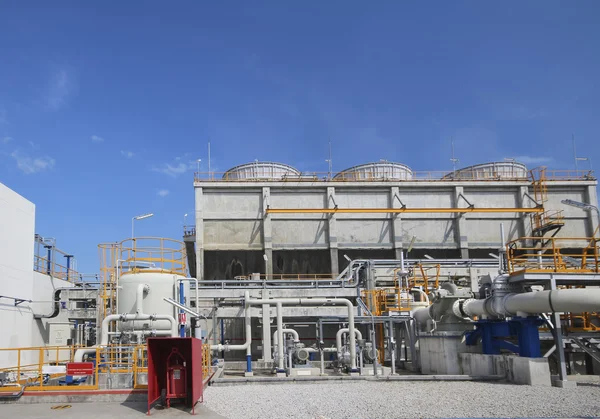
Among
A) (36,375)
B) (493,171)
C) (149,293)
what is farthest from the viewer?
(493,171)

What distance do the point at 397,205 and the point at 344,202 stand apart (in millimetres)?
3634

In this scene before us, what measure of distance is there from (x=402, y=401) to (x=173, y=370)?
5.11 metres

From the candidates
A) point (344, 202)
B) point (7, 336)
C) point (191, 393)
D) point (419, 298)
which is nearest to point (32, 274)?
point (7, 336)

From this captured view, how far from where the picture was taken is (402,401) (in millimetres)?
12531

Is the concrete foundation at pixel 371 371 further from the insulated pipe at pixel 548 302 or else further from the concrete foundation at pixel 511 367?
the insulated pipe at pixel 548 302

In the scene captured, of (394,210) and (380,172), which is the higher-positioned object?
(380,172)

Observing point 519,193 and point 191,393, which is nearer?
point 191,393

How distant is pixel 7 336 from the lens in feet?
64.4

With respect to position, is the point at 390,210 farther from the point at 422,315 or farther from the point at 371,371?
the point at 371,371

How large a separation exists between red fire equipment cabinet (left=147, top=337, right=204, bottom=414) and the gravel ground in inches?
27.4

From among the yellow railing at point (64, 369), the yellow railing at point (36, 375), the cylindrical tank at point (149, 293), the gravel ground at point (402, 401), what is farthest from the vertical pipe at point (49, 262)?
the gravel ground at point (402, 401)

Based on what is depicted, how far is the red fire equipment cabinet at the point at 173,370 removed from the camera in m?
11.7

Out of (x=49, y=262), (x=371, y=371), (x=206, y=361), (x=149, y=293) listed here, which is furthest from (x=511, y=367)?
(x=49, y=262)

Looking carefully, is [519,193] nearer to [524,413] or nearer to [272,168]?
[272,168]
